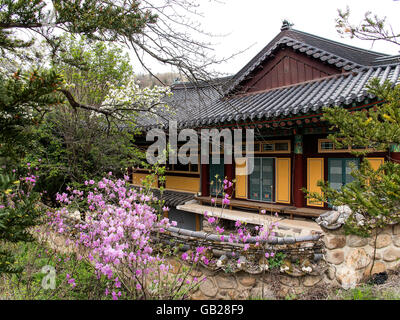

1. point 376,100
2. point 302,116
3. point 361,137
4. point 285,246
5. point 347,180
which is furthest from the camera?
point 347,180

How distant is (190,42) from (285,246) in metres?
3.24

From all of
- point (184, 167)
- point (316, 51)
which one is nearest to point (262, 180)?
point (184, 167)

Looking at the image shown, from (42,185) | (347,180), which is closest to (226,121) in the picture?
(347,180)

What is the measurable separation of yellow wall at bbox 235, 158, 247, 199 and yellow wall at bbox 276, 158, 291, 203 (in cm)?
94

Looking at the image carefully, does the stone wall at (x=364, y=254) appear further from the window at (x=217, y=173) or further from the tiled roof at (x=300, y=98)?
the window at (x=217, y=173)

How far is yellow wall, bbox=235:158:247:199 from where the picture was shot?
24.6 ft

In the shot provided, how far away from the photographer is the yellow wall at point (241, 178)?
7500 millimetres

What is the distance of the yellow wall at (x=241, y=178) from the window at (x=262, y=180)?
171 millimetres

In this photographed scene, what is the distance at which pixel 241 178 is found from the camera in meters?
7.59

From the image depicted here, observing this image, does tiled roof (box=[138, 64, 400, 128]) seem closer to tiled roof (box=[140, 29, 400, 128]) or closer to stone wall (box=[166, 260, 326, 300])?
tiled roof (box=[140, 29, 400, 128])

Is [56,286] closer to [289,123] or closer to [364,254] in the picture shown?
[364,254]

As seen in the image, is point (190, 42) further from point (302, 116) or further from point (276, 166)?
point (276, 166)

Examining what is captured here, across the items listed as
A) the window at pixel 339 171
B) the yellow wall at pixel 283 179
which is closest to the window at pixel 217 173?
the yellow wall at pixel 283 179
